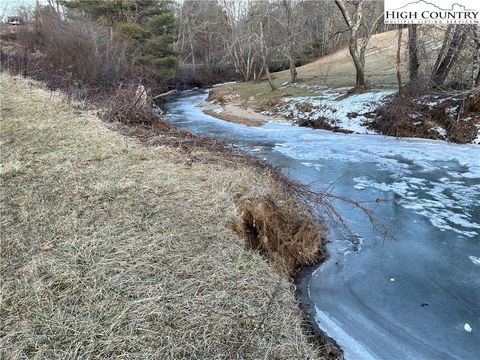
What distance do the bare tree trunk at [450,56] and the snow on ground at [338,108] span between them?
1940 mm

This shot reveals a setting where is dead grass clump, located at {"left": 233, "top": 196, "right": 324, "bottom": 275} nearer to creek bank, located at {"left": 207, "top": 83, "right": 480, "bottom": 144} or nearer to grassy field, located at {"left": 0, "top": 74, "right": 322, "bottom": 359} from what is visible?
grassy field, located at {"left": 0, "top": 74, "right": 322, "bottom": 359}

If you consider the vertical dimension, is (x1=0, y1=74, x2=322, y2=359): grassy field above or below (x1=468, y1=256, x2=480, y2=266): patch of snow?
above

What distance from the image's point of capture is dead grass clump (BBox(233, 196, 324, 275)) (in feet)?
16.3

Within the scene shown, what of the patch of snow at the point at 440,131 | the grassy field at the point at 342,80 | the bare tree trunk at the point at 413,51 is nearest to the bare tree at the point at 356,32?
the grassy field at the point at 342,80

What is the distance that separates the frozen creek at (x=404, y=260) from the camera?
4051 mm

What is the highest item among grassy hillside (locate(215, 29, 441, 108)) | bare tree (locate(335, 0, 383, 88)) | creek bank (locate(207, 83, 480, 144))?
bare tree (locate(335, 0, 383, 88))

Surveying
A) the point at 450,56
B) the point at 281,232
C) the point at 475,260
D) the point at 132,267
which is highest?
the point at 450,56

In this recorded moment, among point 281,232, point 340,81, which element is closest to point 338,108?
point 340,81

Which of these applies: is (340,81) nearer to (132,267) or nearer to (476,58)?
(476,58)

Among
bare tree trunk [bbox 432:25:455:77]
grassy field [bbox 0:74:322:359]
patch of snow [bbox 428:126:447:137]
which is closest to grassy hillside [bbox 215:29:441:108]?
bare tree trunk [bbox 432:25:455:77]

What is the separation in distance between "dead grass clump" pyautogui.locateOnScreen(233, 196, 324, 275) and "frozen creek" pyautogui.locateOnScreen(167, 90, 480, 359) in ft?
0.96

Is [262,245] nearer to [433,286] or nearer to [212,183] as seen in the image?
[212,183]

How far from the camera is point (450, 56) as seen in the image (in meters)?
13.3

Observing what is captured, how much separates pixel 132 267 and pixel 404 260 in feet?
12.0
